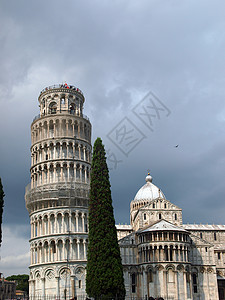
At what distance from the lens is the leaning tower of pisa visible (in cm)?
4791

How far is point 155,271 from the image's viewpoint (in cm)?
5462

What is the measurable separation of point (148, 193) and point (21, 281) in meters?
67.8

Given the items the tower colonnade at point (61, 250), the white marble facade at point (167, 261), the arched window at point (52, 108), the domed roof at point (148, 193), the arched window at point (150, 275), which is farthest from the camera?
the domed roof at point (148, 193)

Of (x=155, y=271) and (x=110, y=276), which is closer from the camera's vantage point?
(x=110, y=276)

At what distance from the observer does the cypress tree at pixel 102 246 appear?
122ft

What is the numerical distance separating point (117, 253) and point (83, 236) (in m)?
11.3

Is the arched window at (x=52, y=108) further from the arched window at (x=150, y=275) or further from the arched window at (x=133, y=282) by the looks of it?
the arched window at (x=133, y=282)

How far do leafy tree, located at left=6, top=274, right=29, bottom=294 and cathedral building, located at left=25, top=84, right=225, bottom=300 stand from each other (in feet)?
231

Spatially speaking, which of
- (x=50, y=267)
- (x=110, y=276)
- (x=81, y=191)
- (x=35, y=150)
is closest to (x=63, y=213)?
(x=81, y=191)

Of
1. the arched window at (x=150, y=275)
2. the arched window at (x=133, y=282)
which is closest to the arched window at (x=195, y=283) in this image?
the arched window at (x=150, y=275)

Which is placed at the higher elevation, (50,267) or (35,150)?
(35,150)

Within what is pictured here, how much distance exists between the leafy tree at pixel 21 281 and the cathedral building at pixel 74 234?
7053 cm

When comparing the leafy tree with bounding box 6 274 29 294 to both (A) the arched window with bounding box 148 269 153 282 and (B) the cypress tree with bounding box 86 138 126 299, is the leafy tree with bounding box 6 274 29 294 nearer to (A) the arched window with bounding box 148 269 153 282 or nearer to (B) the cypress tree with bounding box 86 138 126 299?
(A) the arched window with bounding box 148 269 153 282

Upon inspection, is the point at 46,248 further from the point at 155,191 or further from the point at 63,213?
the point at 155,191
